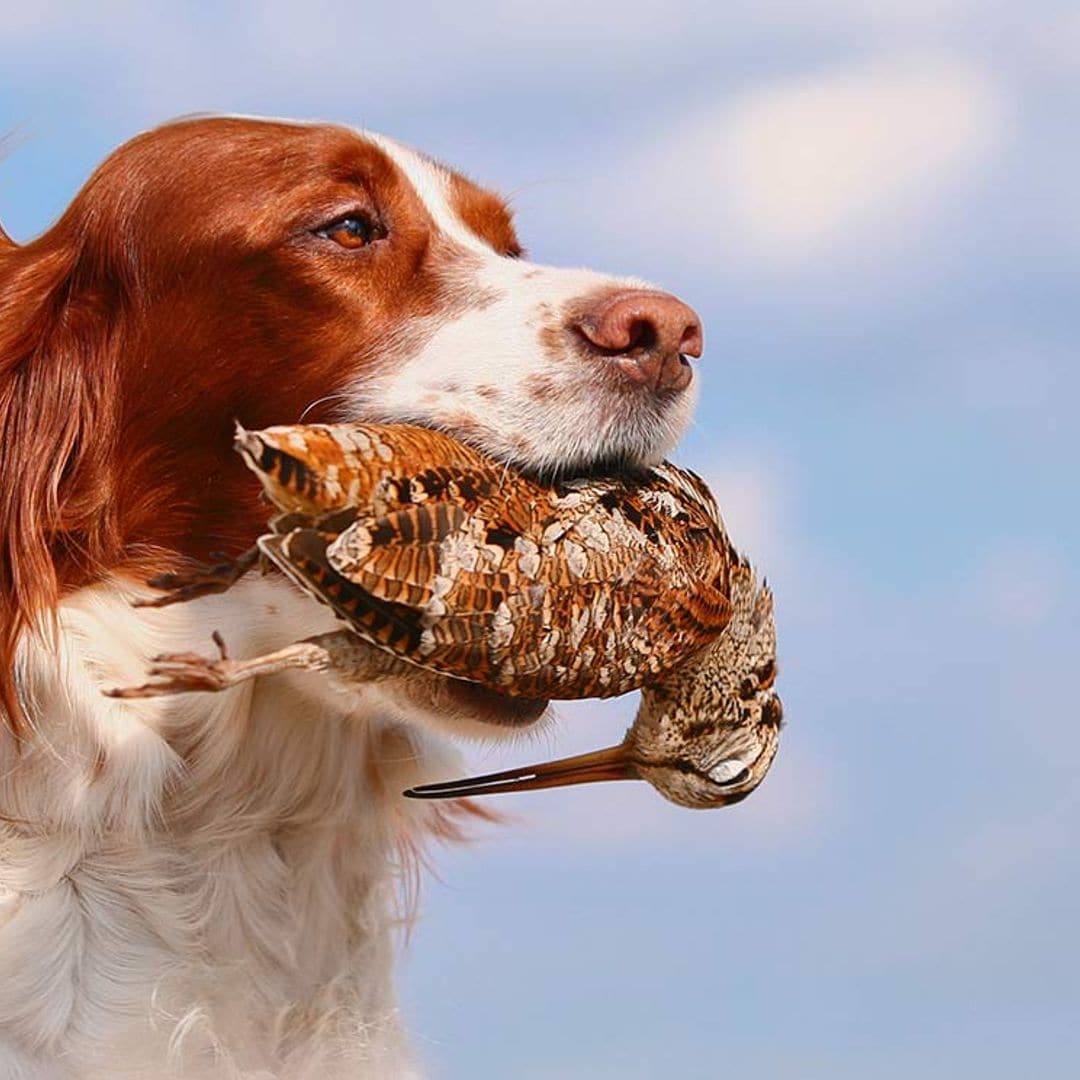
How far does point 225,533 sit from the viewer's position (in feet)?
15.0

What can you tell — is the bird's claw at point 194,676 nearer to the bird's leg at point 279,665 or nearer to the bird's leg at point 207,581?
the bird's leg at point 279,665

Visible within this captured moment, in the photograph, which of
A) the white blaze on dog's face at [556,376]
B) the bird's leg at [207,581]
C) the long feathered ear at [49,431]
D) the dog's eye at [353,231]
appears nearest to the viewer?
the bird's leg at [207,581]

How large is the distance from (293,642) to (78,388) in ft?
2.75

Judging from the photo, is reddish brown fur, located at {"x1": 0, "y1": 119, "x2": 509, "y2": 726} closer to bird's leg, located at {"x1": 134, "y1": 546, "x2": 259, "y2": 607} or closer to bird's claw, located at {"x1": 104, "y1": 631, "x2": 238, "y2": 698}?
bird's leg, located at {"x1": 134, "y1": 546, "x2": 259, "y2": 607}

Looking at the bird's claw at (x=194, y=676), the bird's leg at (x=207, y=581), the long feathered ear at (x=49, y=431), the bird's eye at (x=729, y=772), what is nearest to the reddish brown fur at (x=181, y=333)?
the long feathered ear at (x=49, y=431)

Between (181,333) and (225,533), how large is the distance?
502mm

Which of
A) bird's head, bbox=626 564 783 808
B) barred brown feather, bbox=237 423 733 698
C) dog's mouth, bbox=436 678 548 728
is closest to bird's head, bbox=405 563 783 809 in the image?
bird's head, bbox=626 564 783 808

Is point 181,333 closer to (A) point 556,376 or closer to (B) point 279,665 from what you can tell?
(A) point 556,376

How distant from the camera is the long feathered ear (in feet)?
14.7

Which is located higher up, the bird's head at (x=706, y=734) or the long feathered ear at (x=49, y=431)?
the long feathered ear at (x=49, y=431)

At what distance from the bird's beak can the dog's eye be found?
1.27 meters

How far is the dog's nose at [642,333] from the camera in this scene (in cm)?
429

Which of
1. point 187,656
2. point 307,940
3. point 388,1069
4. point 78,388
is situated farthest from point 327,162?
point 388,1069

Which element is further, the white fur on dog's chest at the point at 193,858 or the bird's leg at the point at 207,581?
the white fur on dog's chest at the point at 193,858
